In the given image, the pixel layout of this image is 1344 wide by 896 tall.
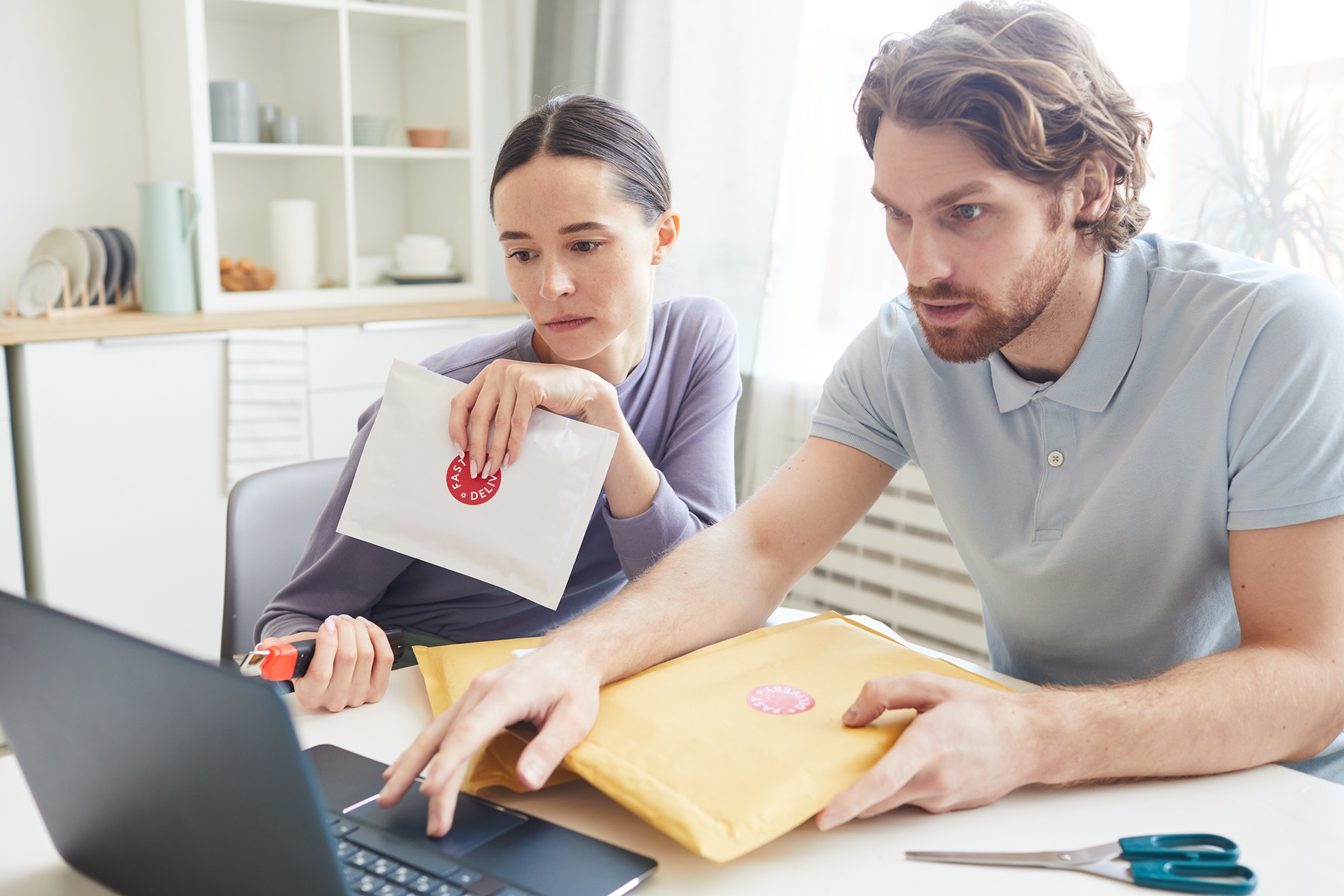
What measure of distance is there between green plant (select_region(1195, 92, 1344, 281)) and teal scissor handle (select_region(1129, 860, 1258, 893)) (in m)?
1.42

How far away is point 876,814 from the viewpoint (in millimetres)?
721

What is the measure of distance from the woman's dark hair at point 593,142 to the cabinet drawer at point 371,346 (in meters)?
1.38

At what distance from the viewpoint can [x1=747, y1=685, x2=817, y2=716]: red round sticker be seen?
31.1 inches

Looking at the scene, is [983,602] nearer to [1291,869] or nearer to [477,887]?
[1291,869]

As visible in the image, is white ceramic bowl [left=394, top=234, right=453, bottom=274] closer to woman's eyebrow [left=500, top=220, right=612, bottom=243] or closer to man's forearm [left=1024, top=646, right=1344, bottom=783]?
woman's eyebrow [left=500, top=220, right=612, bottom=243]

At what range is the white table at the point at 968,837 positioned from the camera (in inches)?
25.9

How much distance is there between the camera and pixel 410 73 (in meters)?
3.25

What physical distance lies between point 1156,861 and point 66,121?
3054mm

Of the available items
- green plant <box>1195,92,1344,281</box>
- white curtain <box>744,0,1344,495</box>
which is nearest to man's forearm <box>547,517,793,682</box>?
white curtain <box>744,0,1344,495</box>

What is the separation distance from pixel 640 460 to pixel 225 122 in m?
2.06

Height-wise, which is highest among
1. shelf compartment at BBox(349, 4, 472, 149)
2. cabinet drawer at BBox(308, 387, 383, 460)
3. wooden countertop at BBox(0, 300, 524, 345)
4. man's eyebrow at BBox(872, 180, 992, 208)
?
shelf compartment at BBox(349, 4, 472, 149)

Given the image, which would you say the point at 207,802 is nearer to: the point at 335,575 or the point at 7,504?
the point at 335,575

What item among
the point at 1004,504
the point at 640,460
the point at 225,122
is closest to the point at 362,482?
the point at 640,460

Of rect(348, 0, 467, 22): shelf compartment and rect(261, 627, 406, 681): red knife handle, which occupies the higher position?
rect(348, 0, 467, 22): shelf compartment
